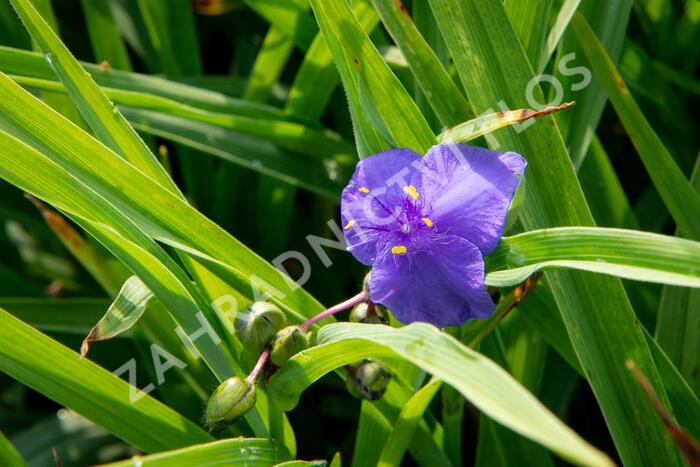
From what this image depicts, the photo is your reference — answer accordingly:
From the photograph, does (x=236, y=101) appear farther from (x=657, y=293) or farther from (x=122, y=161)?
(x=657, y=293)

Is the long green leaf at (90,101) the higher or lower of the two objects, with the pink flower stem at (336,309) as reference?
higher

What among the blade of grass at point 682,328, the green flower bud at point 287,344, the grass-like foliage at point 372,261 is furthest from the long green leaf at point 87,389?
the blade of grass at point 682,328

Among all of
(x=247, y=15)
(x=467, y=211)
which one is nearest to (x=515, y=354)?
(x=467, y=211)

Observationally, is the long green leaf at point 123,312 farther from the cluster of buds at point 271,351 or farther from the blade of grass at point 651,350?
the blade of grass at point 651,350

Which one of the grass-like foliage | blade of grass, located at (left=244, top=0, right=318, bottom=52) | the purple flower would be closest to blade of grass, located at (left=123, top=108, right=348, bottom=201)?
the grass-like foliage

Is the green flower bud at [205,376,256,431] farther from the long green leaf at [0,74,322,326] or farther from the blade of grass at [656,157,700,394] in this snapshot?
the blade of grass at [656,157,700,394]
